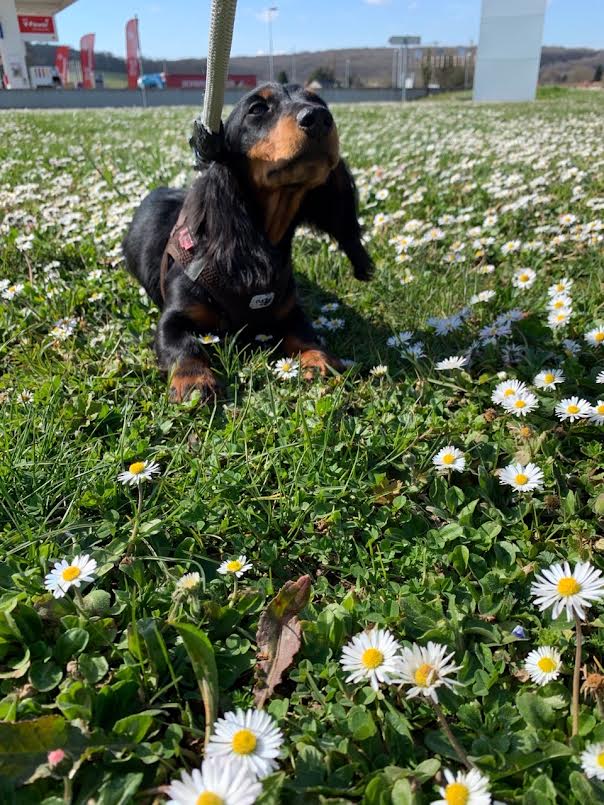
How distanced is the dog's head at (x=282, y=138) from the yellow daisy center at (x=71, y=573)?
1.63 metres

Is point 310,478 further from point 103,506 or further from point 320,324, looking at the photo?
point 320,324

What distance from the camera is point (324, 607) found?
1399 mm

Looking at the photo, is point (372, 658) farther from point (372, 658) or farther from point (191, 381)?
point (191, 381)

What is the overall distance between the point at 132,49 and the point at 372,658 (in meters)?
43.9

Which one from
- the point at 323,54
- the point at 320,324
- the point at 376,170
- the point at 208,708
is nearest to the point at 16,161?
the point at 376,170

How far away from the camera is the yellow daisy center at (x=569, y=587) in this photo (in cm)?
111

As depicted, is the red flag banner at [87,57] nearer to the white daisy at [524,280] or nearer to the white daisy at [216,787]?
the white daisy at [524,280]

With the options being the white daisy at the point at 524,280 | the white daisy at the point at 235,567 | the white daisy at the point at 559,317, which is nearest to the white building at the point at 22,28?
the white daisy at the point at 524,280

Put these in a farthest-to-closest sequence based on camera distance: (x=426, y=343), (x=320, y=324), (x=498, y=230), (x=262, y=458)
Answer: (x=498, y=230), (x=320, y=324), (x=426, y=343), (x=262, y=458)

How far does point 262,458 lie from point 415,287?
5.10 feet

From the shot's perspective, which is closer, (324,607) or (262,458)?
(324,607)

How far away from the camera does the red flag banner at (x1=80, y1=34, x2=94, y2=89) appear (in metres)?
40.5

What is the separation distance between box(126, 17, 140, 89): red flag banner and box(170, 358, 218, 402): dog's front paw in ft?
135

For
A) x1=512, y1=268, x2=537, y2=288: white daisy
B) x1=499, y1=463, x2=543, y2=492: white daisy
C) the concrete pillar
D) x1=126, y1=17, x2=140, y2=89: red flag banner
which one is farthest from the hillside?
x1=499, y1=463, x2=543, y2=492: white daisy
